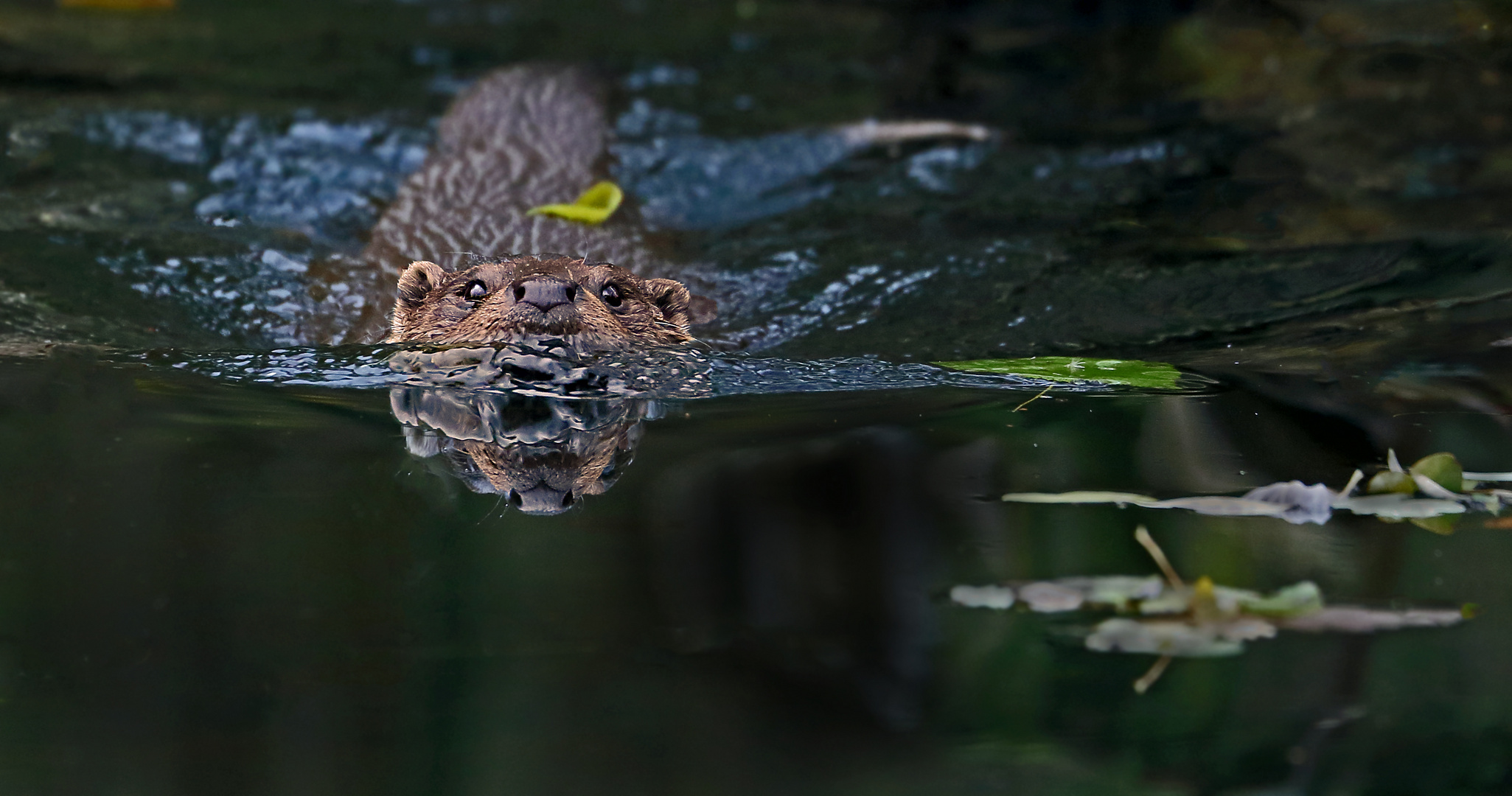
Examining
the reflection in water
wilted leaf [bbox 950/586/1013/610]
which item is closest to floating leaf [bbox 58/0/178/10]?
the reflection in water

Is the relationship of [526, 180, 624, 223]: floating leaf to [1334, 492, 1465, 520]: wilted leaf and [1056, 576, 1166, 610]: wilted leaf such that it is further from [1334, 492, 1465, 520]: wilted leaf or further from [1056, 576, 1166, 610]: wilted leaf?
[1334, 492, 1465, 520]: wilted leaf

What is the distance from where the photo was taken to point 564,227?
14.8 ft

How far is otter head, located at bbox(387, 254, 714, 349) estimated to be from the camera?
3117 mm

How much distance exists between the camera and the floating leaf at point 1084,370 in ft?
10.5

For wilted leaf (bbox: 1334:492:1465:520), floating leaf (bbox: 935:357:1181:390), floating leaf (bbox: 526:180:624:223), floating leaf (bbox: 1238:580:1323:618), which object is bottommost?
floating leaf (bbox: 1238:580:1323:618)

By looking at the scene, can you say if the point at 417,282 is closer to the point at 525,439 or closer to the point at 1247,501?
the point at 525,439

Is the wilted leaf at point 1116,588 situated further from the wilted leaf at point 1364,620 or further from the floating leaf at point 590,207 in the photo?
the floating leaf at point 590,207

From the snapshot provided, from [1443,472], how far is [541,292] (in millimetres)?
2162

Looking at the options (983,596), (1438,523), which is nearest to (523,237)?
(983,596)

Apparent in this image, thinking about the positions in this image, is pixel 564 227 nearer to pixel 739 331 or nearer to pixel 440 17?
pixel 739 331

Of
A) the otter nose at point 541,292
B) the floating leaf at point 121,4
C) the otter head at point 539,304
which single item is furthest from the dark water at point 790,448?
the floating leaf at point 121,4

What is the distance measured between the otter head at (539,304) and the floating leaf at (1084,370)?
92 cm

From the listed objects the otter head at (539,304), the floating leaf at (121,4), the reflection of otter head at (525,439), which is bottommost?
the reflection of otter head at (525,439)

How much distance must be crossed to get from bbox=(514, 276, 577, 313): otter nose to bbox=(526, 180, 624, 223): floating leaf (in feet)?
4.02
